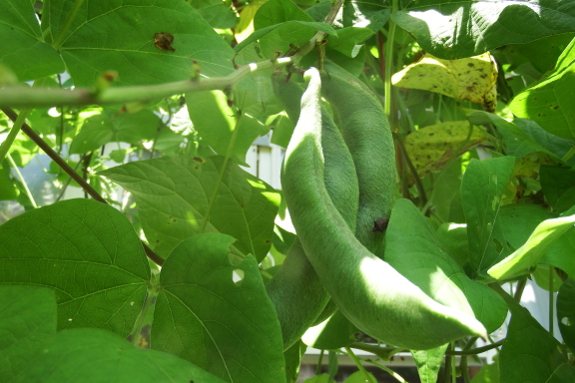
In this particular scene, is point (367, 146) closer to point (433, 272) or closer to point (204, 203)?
point (433, 272)

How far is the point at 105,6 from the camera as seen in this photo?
54 cm

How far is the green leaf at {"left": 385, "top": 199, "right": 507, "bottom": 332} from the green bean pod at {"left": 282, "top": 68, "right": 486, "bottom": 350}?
0.10m

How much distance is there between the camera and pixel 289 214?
0.51 meters

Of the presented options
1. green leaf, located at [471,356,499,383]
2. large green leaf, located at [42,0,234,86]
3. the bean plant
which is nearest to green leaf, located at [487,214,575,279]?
the bean plant

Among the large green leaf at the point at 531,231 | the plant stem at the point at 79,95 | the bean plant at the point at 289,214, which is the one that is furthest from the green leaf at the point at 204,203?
the plant stem at the point at 79,95

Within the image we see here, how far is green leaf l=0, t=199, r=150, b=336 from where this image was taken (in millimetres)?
469

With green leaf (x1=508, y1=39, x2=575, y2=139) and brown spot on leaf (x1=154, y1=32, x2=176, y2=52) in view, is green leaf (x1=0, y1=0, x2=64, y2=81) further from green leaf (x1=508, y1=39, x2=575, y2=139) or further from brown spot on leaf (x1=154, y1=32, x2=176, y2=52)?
green leaf (x1=508, y1=39, x2=575, y2=139)

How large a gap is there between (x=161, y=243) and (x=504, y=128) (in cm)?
52

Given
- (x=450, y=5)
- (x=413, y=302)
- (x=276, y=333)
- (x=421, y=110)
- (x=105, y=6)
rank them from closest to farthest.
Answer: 1. (x=413, y=302)
2. (x=276, y=333)
3. (x=105, y=6)
4. (x=450, y=5)
5. (x=421, y=110)

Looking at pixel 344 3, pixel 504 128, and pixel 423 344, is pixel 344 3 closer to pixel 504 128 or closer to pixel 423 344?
pixel 504 128

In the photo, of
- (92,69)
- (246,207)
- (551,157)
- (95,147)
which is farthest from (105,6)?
(95,147)

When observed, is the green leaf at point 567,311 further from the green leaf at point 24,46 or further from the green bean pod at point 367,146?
the green leaf at point 24,46

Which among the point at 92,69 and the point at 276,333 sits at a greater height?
the point at 92,69

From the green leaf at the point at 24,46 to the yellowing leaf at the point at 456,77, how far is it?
47 cm
